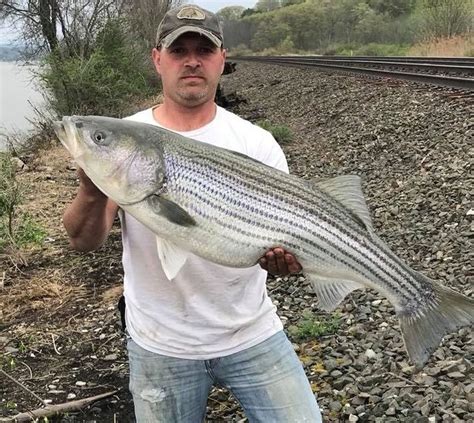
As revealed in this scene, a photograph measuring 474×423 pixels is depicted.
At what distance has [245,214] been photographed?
280cm

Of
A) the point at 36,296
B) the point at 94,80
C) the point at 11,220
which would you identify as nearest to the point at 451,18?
the point at 94,80

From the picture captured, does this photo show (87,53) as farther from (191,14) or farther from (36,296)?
(191,14)

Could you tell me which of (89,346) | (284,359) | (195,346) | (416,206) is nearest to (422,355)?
(284,359)

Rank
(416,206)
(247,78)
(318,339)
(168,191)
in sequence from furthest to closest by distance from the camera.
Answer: (247,78), (416,206), (318,339), (168,191)

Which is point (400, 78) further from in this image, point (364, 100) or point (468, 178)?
point (468, 178)

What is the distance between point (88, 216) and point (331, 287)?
1.18 meters

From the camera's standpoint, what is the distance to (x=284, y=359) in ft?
10.2

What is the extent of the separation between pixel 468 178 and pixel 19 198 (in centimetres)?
582

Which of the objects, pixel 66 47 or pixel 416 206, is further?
pixel 66 47

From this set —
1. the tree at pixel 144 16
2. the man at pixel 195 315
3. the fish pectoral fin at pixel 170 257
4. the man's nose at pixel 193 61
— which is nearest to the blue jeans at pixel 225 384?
the man at pixel 195 315

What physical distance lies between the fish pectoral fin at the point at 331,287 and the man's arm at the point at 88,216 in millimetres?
1000

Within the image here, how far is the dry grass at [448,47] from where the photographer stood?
96.4 feet

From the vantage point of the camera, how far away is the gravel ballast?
169 inches

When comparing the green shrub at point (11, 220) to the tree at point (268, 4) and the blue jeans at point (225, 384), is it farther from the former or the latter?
the tree at point (268, 4)
